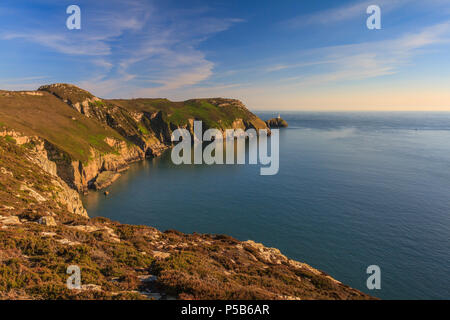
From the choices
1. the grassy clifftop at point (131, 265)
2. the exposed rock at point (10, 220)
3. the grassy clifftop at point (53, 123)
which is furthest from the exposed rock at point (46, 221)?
the grassy clifftop at point (53, 123)

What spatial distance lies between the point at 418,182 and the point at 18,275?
9969 cm

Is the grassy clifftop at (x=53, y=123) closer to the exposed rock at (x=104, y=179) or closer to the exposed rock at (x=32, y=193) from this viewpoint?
the exposed rock at (x=104, y=179)

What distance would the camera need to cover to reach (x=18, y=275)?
41.7 feet

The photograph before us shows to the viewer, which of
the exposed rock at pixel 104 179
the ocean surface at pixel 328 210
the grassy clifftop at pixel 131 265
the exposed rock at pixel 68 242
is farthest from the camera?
the exposed rock at pixel 104 179

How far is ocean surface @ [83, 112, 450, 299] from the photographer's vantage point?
129ft

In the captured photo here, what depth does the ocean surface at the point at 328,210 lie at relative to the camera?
3922cm

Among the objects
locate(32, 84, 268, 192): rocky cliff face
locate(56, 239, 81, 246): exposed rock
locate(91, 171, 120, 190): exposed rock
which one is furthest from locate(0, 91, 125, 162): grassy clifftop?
locate(56, 239, 81, 246): exposed rock

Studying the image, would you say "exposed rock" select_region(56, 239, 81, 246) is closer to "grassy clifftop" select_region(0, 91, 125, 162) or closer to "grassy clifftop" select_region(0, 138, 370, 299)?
"grassy clifftop" select_region(0, 138, 370, 299)

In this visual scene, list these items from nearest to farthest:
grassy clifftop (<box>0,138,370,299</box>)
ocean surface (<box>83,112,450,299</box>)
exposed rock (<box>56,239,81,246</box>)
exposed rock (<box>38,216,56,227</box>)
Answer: grassy clifftop (<box>0,138,370,299</box>)
exposed rock (<box>56,239,81,246</box>)
exposed rock (<box>38,216,56,227</box>)
ocean surface (<box>83,112,450,299</box>)

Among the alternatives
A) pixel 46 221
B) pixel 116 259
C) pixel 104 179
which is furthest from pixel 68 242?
pixel 104 179

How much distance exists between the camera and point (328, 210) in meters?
A: 58.2

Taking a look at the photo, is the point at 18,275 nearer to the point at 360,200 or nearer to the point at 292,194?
the point at 292,194
